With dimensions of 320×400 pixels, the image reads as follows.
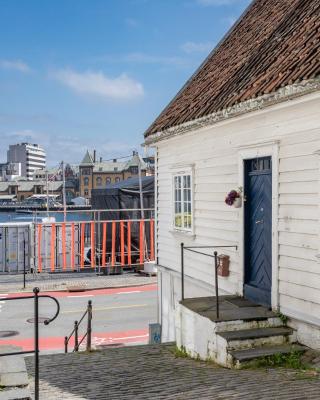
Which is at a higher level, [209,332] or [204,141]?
[204,141]

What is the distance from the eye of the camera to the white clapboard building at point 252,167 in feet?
26.2

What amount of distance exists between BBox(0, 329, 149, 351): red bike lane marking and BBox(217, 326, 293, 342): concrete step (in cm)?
800

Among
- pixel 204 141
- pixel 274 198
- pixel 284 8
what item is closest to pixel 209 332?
pixel 274 198

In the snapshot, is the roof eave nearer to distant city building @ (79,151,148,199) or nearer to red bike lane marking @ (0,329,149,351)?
red bike lane marking @ (0,329,149,351)

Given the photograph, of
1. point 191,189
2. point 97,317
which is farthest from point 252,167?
point 97,317

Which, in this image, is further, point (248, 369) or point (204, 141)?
point (204, 141)

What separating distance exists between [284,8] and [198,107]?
3.28m

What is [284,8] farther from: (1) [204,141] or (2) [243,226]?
(2) [243,226]

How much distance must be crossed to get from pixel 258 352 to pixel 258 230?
2.62 meters

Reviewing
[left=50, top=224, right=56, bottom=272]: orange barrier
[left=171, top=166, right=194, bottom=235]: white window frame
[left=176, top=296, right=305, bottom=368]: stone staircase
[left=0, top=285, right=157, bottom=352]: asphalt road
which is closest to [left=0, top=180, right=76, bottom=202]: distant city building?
[left=50, top=224, right=56, bottom=272]: orange barrier

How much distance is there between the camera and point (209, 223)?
37.5 feet

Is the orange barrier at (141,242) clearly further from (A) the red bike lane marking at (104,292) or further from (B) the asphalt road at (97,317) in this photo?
(B) the asphalt road at (97,317)

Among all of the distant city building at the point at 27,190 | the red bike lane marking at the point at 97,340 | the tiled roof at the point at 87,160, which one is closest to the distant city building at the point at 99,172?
the tiled roof at the point at 87,160

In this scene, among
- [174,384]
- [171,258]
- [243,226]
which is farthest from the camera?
[171,258]
